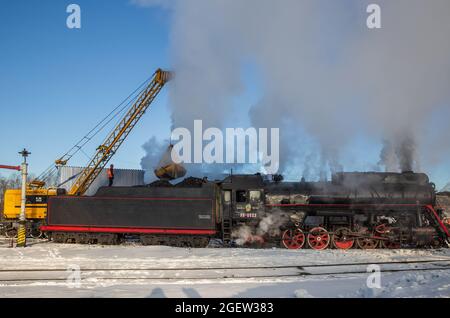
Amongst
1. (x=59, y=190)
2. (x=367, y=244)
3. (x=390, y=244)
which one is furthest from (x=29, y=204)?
(x=390, y=244)

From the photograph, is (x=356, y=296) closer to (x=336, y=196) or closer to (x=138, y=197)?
(x=336, y=196)

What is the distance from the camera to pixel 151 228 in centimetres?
1459

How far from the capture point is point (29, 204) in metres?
18.3

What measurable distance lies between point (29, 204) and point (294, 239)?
1295cm

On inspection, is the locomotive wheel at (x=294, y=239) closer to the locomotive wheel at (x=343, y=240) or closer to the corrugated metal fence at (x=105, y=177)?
the locomotive wheel at (x=343, y=240)

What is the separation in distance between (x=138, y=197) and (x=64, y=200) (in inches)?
127

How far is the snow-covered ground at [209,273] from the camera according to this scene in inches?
294

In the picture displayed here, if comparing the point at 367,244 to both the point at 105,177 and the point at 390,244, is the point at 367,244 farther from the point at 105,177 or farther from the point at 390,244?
the point at 105,177

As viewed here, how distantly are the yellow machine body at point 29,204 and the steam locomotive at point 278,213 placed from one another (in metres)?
4.12

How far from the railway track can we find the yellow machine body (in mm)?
8941

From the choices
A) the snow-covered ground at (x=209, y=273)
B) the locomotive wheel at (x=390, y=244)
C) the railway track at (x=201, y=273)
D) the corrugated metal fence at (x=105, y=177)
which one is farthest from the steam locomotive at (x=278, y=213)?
the corrugated metal fence at (x=105, y=177)

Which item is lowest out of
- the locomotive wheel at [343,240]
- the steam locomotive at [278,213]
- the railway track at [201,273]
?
the railway track at [201,273]

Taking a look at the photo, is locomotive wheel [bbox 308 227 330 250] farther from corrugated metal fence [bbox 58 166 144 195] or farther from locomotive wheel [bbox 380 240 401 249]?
corrugated metal fence [bbox 58 166 144 195]

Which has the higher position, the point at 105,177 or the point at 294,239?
the point at 105,177
